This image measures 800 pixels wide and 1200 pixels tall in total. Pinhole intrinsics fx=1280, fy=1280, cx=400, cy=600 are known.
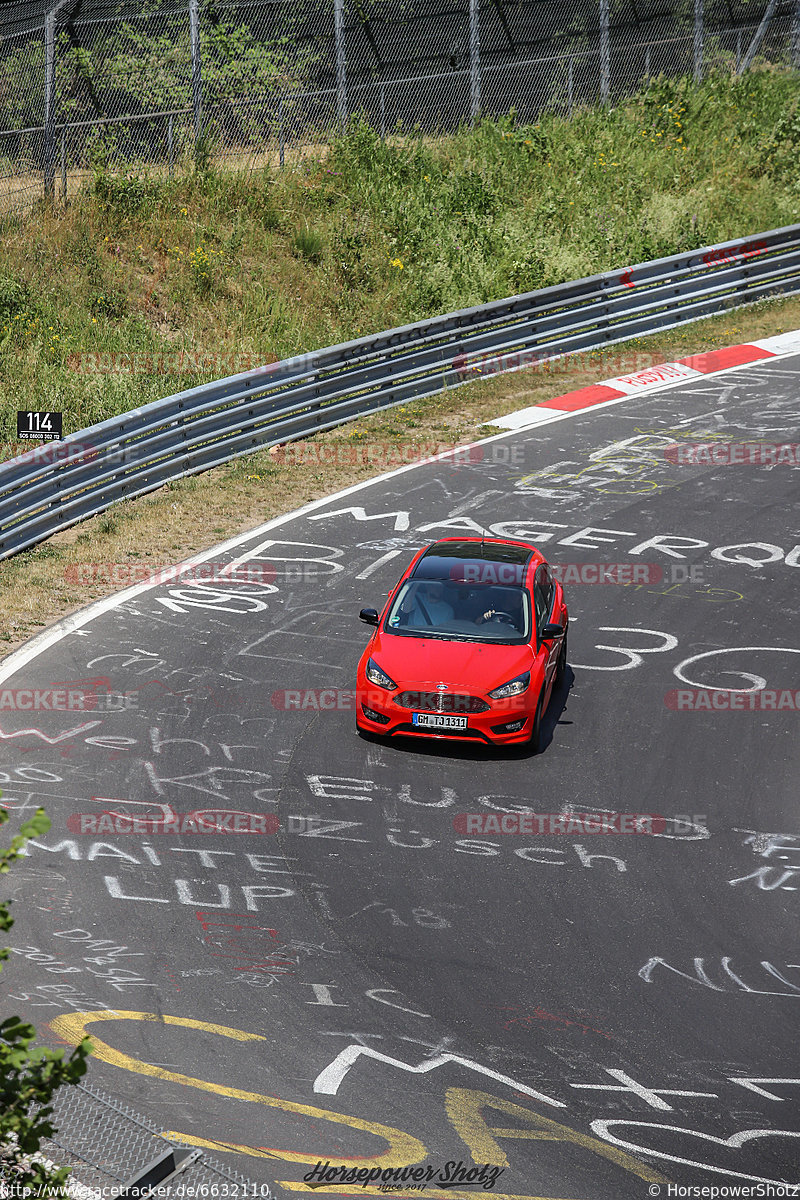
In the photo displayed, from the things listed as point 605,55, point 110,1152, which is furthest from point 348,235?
point 110,1152

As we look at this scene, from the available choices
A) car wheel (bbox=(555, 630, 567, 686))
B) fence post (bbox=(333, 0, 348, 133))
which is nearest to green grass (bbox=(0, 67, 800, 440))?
fence post (bbox=(333, 0, 348, 133))

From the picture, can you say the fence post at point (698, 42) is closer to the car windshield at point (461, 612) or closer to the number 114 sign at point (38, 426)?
the number 114 sign at point (38, 426)

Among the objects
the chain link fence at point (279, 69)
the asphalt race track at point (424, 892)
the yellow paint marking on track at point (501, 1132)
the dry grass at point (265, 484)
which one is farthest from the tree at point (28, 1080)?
the chain link fence at point (279, 69)

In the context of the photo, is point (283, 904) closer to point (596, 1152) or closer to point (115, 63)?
point (596, 1152)

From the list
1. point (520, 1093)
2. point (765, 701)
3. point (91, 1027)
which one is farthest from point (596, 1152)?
point (765, 701)

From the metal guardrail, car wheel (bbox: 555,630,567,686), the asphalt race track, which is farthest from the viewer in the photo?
the metal guardrail

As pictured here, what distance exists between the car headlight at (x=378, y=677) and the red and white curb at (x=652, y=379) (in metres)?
9.02

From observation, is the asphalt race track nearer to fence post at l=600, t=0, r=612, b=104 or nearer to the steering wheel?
the steering wheel

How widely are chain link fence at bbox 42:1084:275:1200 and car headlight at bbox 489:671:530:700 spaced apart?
576 centimetres

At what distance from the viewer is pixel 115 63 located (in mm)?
23156

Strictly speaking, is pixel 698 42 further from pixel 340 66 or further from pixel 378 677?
pixel 378 677

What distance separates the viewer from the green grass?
21125mm

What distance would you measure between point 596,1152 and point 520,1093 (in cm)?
60

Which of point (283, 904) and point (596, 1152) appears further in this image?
point (283, 904)
